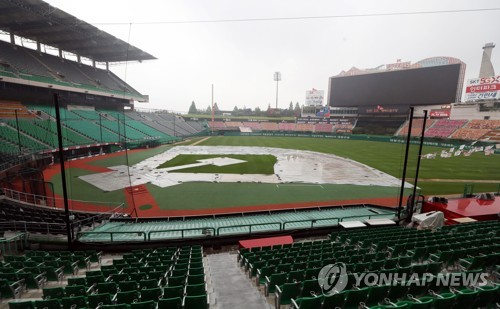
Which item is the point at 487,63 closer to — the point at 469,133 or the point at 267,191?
the point at 469,133

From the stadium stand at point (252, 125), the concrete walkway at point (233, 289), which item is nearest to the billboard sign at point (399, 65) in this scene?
the stadium stand at point (252, 125)

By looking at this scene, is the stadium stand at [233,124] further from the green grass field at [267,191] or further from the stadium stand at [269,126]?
the green grass field at [267,191]

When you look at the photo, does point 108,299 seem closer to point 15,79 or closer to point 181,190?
point 181,190

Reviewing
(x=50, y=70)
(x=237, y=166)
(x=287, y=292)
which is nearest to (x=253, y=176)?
(x=237, y=166)

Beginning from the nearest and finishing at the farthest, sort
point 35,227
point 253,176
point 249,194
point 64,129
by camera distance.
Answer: point 35,227, point 249,194, point 253,176, point 64,129

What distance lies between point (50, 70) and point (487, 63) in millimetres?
112628

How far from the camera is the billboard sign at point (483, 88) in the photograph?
5891 cm

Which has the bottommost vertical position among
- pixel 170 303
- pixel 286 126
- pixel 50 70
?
pixel 170 303

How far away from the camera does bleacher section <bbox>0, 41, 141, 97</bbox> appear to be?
3744 centimetres

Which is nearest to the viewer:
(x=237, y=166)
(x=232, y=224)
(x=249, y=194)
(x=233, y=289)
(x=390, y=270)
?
(x=390, y=270)

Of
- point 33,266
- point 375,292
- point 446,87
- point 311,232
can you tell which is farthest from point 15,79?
point 446,87

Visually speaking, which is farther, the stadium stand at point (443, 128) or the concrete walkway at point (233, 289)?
the stadium stand at point (443, 128)

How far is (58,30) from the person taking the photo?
39.2 m

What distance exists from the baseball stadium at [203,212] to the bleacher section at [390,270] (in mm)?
45
